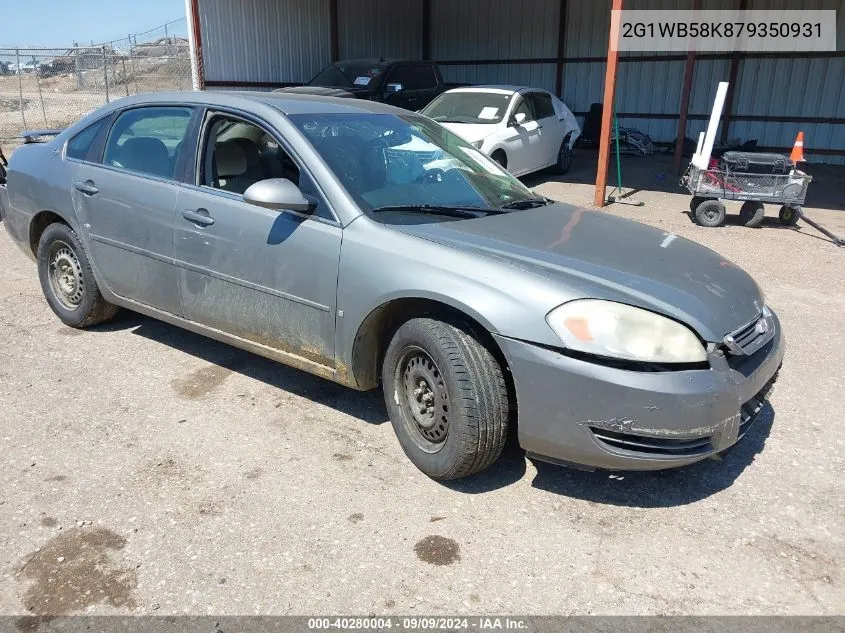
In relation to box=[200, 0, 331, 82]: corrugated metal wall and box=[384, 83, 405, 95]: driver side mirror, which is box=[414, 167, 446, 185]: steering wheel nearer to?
box=[384, 83, 405, 95]: driver side mirror

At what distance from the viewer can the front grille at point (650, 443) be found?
8.99 ft

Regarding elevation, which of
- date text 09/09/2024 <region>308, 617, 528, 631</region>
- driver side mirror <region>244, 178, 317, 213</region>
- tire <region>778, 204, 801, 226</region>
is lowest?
date text 09/09/2024 <region>308, 617, 528, 631</region>

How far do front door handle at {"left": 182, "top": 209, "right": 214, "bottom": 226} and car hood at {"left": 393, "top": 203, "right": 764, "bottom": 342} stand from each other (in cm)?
116

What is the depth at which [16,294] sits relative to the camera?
5781 mm

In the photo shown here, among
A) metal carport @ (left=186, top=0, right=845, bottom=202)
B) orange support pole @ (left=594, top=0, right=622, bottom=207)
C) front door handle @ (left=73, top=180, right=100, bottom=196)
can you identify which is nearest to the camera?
front door handle @ (left=73, top=180, right=100, bottom=196)

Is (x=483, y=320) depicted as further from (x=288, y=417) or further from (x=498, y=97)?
(x=498, y=97)

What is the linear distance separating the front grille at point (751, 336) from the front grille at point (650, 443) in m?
0.39

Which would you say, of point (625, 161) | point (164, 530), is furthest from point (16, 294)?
point (625, 161)

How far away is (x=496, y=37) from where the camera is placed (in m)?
→ 19.1

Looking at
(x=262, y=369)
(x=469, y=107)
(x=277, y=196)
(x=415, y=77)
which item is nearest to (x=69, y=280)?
(x=262, y=369)

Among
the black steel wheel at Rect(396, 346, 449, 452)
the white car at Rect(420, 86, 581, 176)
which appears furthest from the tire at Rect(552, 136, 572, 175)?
the black steel wheel at Rect(396, 346, 449, 452)

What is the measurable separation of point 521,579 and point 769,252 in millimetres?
6425

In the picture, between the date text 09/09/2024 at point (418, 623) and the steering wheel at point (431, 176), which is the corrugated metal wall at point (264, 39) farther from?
the date text 09/09/2024 at point (418, 623)

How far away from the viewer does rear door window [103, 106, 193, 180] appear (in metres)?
4.05
